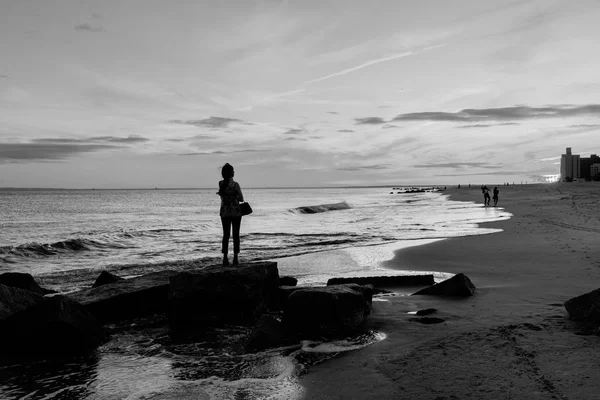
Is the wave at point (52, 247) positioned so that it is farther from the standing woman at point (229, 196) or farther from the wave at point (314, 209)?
the wave at point (314, 209)

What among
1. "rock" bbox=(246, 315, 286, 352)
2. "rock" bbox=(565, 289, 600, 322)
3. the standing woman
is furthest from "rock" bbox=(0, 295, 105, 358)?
"rock" bbox=(565, 289, 600, 322)

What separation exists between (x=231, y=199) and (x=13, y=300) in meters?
4.10

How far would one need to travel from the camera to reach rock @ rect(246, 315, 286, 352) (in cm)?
659

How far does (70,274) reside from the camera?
14859 mm

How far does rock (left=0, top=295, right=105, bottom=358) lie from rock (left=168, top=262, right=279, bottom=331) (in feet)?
5.80

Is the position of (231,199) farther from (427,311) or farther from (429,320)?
(429,320)

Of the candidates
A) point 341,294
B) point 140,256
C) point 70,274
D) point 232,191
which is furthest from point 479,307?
point 140,256

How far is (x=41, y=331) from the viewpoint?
6770 mm

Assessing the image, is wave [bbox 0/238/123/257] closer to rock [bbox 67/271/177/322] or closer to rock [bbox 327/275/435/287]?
rock [bbox 67/271/177/322]

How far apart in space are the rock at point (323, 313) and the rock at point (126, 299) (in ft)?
10.7

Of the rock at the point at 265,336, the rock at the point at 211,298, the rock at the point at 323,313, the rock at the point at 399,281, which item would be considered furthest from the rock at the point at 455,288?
the rock at the point at 265,336

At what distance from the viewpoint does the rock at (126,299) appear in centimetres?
852

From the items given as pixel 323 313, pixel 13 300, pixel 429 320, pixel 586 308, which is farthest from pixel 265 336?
pixel 586 308

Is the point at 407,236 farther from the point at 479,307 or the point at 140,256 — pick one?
the point at 479,307
